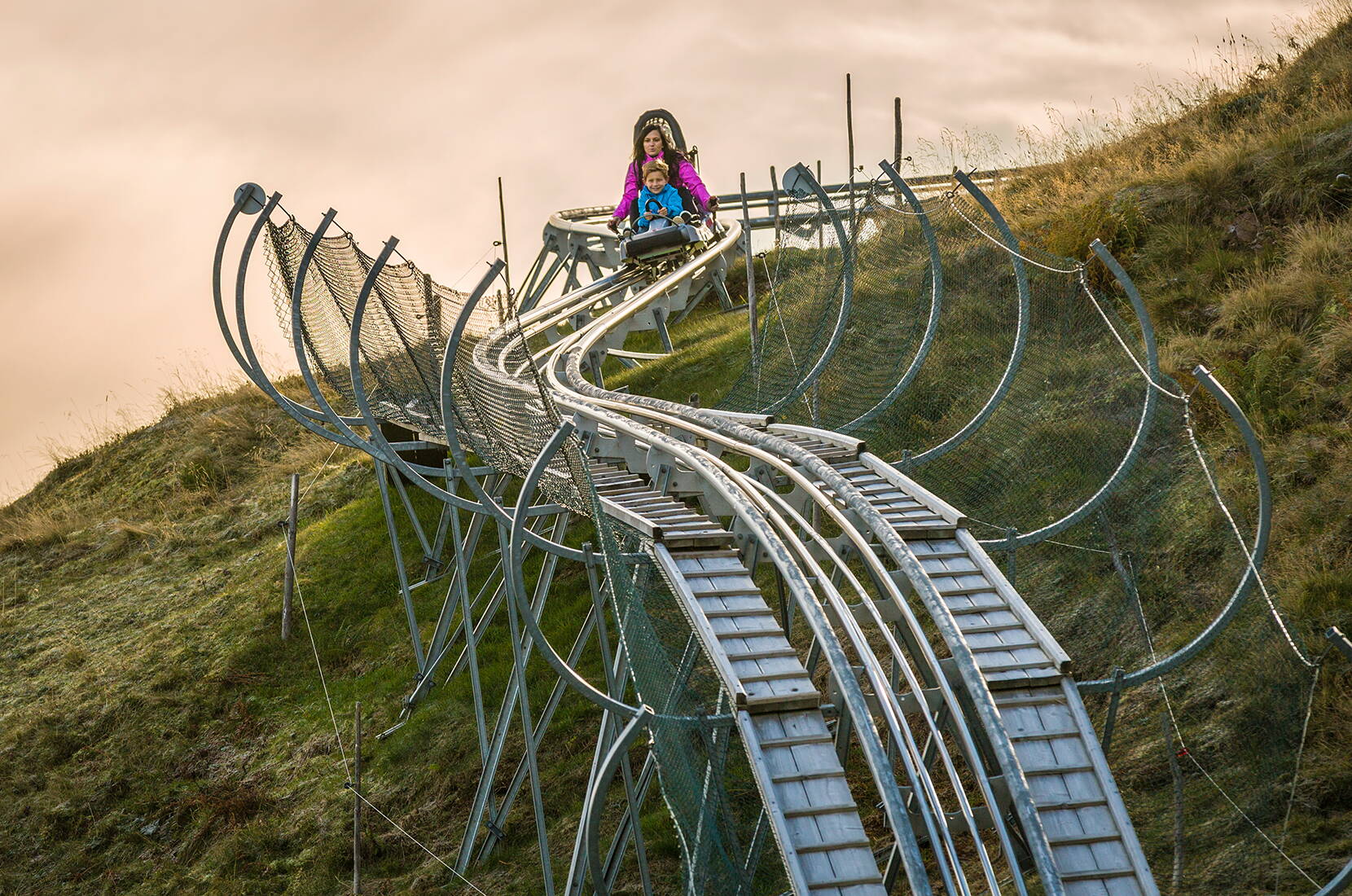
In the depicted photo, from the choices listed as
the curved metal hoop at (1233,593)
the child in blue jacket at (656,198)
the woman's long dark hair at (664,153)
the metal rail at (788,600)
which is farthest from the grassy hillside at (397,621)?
the woman's long dark hair at (664,153)

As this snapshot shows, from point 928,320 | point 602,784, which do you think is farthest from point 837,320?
point 602,784

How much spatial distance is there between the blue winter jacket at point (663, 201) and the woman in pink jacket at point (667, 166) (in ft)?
0.31

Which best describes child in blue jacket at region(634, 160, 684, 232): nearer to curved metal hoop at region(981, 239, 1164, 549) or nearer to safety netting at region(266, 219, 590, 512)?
safety netting at region(266, 219, 590, 512)

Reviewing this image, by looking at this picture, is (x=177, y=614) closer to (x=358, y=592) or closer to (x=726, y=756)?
(x=358, y=592)

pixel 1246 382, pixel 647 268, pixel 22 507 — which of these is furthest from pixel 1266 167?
pixel 22 507

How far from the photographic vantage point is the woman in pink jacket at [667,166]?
1380 centimetres

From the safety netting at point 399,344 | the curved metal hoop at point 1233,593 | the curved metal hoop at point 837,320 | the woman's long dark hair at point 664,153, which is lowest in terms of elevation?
the curved metal hoop at point 1233,593

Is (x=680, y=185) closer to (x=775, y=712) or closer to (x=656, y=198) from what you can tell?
(x=656, y=198)

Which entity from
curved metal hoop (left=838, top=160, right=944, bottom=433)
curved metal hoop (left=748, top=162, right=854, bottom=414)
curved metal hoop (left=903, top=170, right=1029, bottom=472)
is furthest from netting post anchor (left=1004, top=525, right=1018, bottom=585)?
curved metal hoop (left=748, top=162, right=854, bottom=414)

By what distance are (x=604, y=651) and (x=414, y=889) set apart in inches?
129

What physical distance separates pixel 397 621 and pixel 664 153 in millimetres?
5487

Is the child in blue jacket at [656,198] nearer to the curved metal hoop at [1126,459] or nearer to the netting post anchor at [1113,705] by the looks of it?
the curved metal hoop at [1126,459]

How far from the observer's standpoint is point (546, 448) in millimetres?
5648

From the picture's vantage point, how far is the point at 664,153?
546 inches
